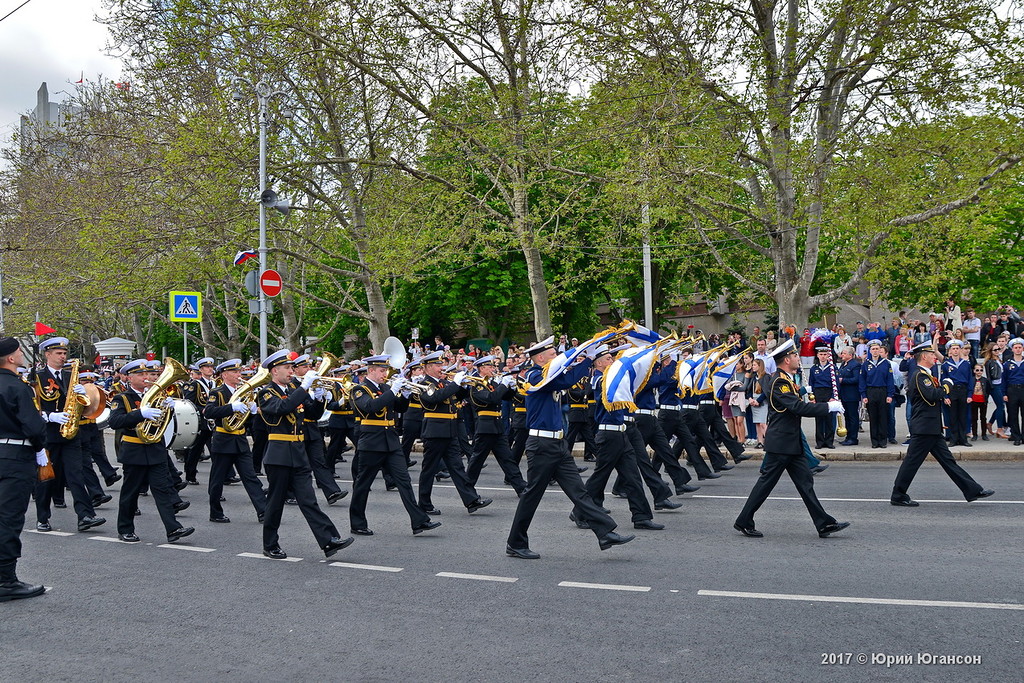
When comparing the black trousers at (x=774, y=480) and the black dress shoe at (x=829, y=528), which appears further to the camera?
the black trousers at (x=774, y=480)

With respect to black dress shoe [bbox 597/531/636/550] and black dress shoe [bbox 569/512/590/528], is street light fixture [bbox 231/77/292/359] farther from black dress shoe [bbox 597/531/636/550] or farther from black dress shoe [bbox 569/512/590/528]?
black dress shoe [bbox 597/531/636/550]

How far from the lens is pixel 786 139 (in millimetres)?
19938

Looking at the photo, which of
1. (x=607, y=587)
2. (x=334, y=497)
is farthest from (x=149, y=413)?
(x=607, y=587)

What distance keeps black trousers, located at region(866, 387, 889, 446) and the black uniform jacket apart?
7842 millimetres

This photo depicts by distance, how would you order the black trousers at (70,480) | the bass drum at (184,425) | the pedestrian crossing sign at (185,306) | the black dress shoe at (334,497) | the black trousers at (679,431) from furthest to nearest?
the pedestrian crossing sign at (185,306) < the bass drum at (184,425) < the black trousers at (679,431) < the black dress shoe at (334,497) < the black trousers at (70,480)

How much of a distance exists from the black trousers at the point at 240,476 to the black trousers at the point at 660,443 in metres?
4.69

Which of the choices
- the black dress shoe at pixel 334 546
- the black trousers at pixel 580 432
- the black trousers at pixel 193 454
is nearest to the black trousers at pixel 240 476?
the black dress shoe at pixel 334 546

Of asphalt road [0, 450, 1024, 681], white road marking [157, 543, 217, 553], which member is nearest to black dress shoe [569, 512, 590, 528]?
asphalt road [0, 450, 1024, 681]

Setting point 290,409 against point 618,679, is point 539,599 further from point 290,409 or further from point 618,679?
point 290,409

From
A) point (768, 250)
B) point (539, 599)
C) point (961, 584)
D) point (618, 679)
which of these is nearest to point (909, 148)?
point (768, 250)

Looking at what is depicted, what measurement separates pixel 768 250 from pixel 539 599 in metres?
16.5

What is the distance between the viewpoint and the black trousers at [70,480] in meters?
10.8

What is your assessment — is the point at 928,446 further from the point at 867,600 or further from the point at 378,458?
the point at 378,458

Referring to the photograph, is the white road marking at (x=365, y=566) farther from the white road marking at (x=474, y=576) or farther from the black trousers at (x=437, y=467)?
the black trousers at (x=437, y=467)
